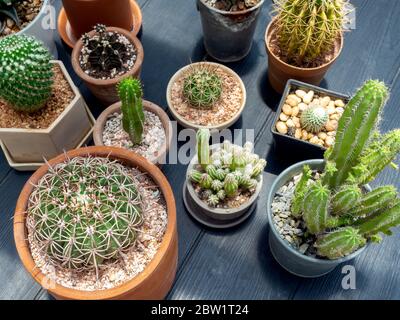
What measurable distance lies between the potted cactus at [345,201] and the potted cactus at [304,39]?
1.32 feet

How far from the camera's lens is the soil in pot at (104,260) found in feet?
3.78

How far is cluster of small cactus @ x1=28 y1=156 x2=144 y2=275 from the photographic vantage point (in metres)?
1.09

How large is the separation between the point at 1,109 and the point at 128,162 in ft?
1.74

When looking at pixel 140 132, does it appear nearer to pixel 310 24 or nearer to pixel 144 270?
pixel 144 270

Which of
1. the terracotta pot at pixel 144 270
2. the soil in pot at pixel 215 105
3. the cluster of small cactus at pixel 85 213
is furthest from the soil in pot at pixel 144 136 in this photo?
the cluster of small cactus at pixel 85 213

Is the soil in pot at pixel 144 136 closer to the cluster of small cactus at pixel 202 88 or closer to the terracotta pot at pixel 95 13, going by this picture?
the cluster of small cactus at pixel 202 88

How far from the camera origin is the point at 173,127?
169 centimetres

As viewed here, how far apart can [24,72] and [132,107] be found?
325 mm

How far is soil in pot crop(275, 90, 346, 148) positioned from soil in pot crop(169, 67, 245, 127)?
18 centimetres

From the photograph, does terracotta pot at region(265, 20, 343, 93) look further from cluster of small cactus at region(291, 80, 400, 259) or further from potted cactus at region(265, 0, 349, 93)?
cluster of small cactus at region(291, 80, 400, 259)

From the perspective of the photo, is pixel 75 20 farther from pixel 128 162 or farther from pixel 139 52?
pixel 128 162

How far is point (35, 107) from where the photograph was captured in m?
1.44

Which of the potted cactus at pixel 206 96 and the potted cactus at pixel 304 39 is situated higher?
the potted cactus at pixel 304 39
